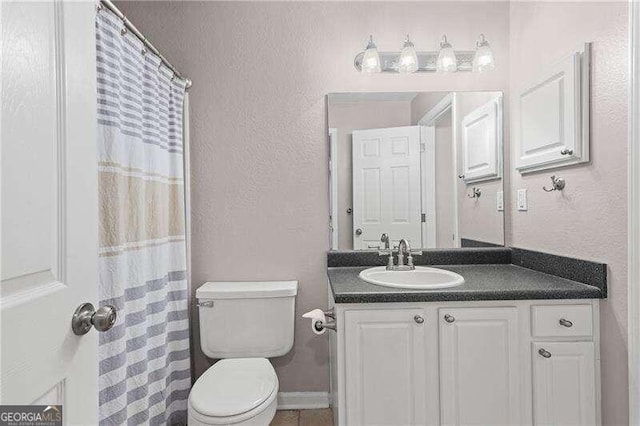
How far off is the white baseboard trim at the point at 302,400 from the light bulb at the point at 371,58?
1.84 meters

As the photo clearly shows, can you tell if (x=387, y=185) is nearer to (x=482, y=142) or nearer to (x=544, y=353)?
(x=482, y=142)

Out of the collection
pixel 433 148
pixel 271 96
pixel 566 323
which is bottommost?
pixel 566 323

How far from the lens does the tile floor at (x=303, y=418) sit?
1947 mm

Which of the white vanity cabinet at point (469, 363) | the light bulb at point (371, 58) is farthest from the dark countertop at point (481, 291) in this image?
the light bulb at point (371, 58)

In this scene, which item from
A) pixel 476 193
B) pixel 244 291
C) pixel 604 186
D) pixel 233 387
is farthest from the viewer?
pixel 476 193

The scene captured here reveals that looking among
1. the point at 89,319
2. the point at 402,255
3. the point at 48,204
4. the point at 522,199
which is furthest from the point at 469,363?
the point at 48,204

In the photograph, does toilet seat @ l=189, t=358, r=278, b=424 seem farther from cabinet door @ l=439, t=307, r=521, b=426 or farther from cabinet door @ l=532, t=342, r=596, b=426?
cabinet door @ l=532, t=342, r=596, b=426

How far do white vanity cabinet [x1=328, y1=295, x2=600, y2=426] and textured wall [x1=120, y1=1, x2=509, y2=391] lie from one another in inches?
27.7

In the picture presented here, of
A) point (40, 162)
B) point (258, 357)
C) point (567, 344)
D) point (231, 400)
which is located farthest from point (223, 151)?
point (567, 344)

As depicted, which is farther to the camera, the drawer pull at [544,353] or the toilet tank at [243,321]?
the toilet tank at [243,321]

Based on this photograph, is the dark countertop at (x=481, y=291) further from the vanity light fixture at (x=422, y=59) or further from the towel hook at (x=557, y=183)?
the vanity light fixture at (x=422, y=59)

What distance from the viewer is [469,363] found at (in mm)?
1443

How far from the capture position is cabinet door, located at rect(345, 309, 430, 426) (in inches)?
56.3

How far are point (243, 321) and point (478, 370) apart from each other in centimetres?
110
